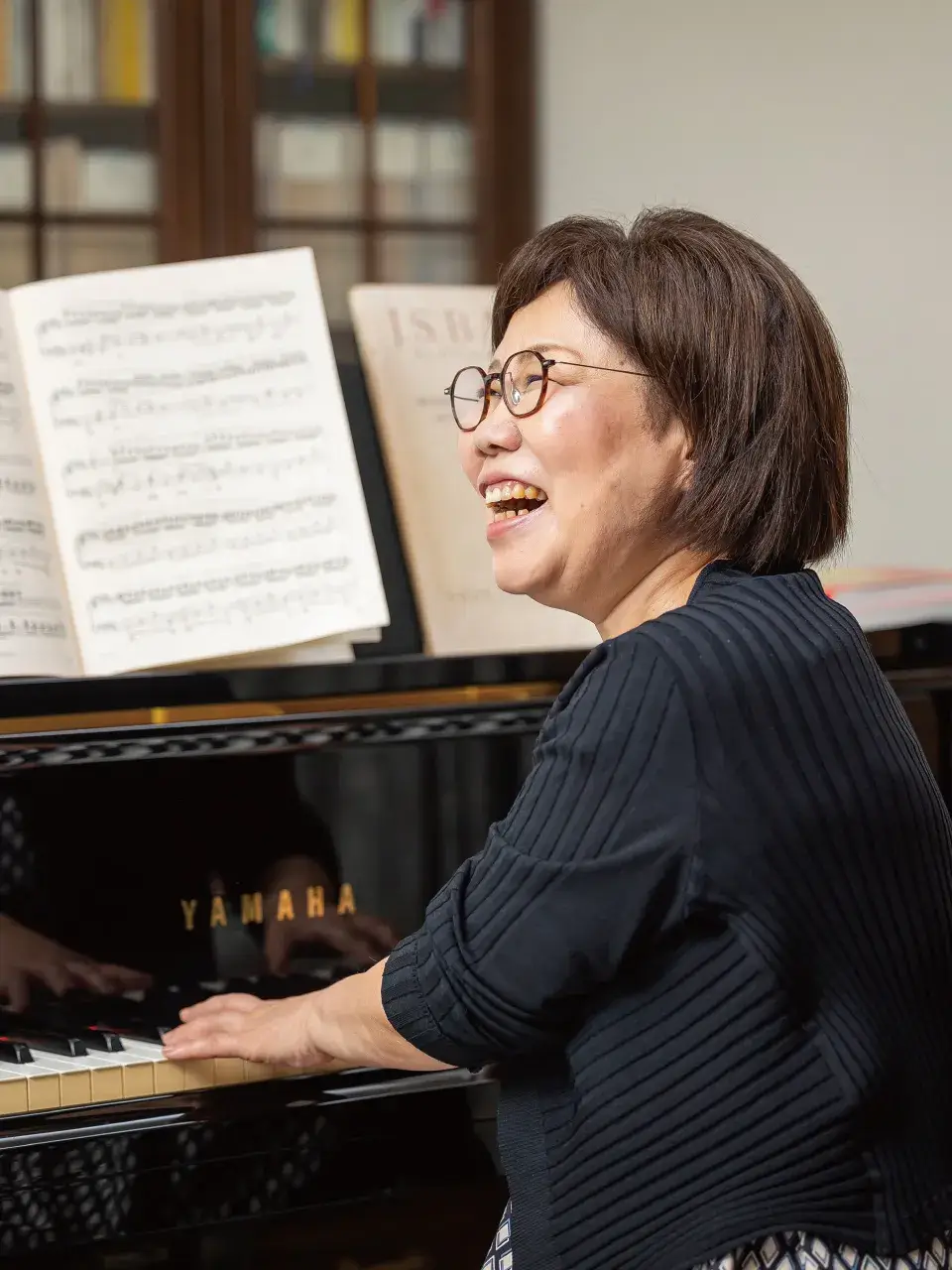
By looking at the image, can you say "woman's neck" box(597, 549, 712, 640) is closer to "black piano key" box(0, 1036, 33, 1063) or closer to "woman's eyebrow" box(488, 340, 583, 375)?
"woman's eyebrow" box(488, 340, 583, 375)

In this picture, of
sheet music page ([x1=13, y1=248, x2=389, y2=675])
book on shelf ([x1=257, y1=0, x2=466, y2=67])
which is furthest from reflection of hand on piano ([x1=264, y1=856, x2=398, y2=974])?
book on shelf ([x1=257, y1=0, x2=466, y2=67])

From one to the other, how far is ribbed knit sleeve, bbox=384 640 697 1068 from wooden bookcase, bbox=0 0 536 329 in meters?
3.27

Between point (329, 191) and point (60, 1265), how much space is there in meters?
3.26

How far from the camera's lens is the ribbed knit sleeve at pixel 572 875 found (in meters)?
0.92

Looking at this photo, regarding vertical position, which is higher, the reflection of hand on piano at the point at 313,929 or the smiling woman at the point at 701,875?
the smiling woman at the point at 701,875

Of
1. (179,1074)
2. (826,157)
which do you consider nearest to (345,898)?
(179,1074)

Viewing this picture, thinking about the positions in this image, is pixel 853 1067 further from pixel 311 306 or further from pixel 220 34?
pixel 220 34

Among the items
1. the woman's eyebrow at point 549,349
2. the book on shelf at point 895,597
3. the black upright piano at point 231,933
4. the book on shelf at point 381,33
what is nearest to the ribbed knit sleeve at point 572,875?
the woman's eyebrow at point 549,349

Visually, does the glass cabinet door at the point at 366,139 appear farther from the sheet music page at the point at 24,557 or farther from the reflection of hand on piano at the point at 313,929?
the reflection of hand on piano at the point at 313,929

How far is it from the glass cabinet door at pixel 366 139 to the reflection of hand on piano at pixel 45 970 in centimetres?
291

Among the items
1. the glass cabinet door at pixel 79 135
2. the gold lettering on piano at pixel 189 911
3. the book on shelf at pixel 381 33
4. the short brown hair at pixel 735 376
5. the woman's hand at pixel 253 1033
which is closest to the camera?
the short brown hair at pixel 735 376

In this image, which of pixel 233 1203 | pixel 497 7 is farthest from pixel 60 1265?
pixel 497 7

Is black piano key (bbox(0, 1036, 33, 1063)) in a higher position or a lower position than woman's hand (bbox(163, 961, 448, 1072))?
lower

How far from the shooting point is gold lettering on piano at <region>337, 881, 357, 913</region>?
1476 millimetres
